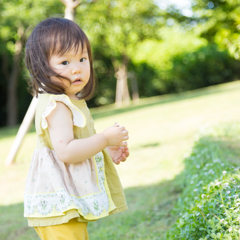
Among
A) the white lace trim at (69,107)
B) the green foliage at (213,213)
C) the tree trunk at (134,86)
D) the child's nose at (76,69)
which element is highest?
the child's nose at (76,69)

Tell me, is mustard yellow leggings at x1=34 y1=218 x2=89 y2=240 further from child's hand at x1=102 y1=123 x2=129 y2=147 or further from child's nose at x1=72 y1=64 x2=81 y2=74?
child's nose at x1=72 y1=64 x2=81 y2=74

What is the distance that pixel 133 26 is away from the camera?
1978 cm

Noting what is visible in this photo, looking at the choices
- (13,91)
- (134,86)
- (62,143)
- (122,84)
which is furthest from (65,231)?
(134,86)

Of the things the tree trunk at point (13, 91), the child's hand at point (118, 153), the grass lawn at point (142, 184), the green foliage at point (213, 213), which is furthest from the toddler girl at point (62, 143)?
the tree trunk at point (13, 91)

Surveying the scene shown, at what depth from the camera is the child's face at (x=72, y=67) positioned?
1523mm

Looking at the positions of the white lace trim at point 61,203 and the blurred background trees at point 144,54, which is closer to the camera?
the white lace trim at point 61,203

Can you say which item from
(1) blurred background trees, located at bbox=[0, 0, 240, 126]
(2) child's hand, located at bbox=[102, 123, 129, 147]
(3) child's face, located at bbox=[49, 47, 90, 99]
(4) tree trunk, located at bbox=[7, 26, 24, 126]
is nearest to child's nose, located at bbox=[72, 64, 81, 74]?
(3) child's face, located at bbox=[49, 47, 90, 99]

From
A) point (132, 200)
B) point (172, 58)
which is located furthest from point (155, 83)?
point (132, 200)

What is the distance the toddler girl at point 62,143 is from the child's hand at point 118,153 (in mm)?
243

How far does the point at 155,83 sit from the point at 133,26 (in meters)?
4.67

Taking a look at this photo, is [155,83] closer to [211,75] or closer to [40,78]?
[211,75]

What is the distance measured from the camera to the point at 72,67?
5.04 feet

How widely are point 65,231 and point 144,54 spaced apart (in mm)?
21648

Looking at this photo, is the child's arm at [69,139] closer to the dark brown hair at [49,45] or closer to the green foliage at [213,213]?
the dark brown hair at [49,45]
